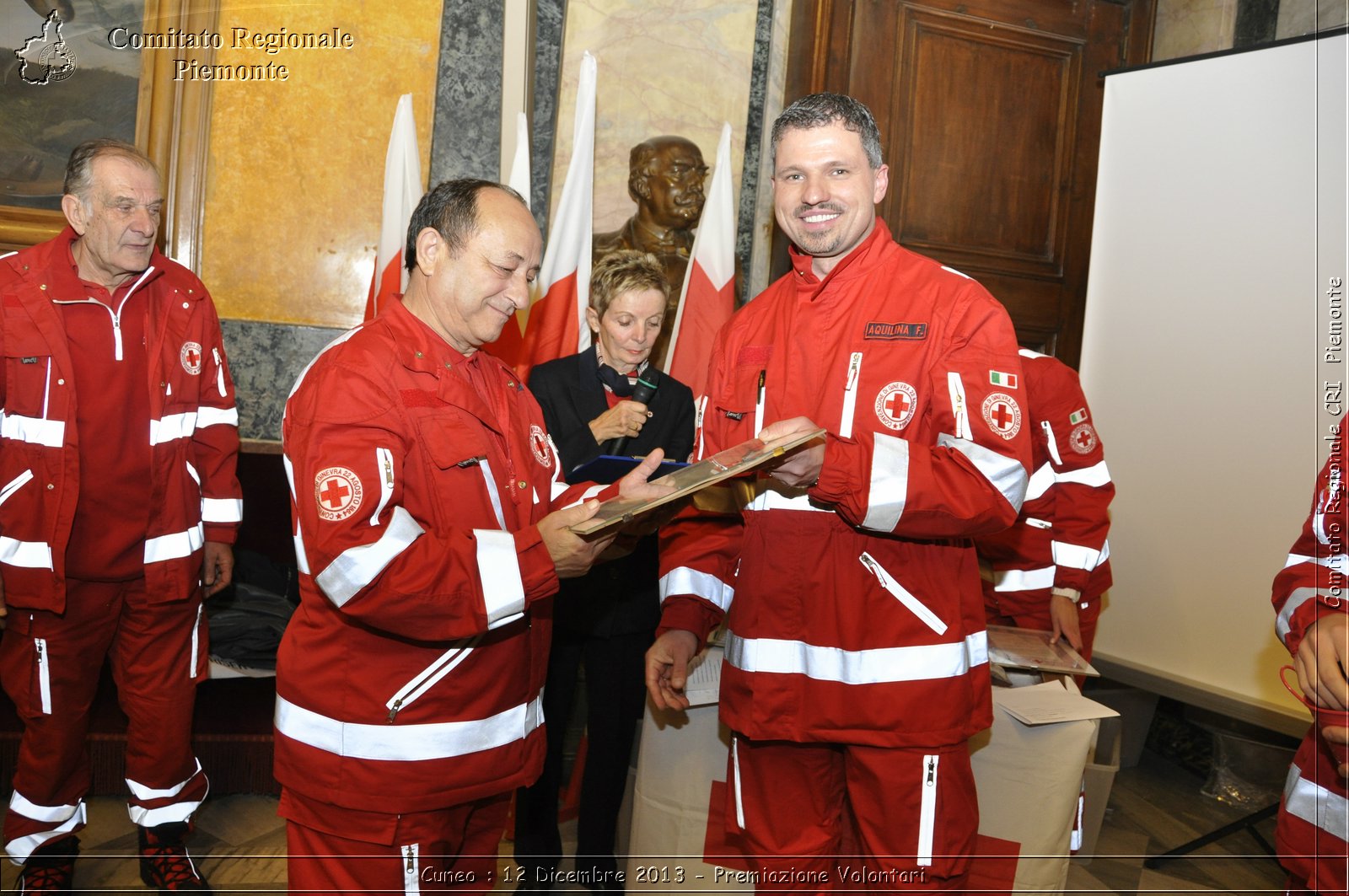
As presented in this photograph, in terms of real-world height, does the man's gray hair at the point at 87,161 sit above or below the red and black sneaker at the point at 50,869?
above

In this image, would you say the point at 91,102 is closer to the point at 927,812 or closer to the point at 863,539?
the point at 863,539

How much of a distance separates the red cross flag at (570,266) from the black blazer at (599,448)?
0.63 m

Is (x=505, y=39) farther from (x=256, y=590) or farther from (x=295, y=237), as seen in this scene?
(x=256, y=590)

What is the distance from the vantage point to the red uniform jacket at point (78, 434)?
2.59 meters

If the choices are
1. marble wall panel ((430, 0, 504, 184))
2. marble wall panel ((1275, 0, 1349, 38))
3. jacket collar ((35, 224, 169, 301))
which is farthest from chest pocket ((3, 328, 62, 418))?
marble wall panel ((1275, 0, 1349, 38))

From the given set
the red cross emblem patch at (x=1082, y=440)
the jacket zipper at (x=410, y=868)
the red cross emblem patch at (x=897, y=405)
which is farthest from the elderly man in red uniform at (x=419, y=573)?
the red cross emblem patch at (x=1082, y=440)

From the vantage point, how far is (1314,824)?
1540mm

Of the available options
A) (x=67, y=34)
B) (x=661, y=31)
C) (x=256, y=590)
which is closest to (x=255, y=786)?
(x=256, y=590)

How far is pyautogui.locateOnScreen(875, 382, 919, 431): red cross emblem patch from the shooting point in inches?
70.4

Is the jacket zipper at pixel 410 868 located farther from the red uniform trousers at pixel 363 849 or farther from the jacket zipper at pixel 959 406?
the jacket zipper at pixel 959 406

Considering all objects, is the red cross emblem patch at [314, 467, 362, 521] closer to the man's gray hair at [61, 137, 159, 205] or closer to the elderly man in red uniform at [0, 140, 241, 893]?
the elderly man in red uniform at [0, 140, 241, 893]

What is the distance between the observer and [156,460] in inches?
110

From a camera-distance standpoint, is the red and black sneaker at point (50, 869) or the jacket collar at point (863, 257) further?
the red and black sneaker at point (50, 869)

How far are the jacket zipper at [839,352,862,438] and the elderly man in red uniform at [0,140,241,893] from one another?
2.03 meters
